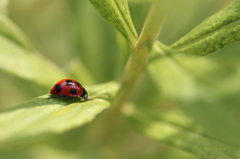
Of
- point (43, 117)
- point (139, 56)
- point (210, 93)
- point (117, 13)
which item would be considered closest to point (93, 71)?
point (139, 56)

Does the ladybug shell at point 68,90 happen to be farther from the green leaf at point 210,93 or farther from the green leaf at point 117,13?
the green leaf at point 210,93

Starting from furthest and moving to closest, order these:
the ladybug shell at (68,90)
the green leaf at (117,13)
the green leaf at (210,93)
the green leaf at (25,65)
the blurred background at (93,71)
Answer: the blurred background at (93,71), the green leaf at (25,65), the ladybug shell at (68,90), the green leaf at (117,13), the green leaf at (210,93)

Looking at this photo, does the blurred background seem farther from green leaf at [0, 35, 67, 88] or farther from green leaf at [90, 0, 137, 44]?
green leaf at [90, 0, 137, 44]

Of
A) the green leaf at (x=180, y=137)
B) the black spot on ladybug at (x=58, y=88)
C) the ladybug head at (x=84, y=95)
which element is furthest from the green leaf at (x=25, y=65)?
the green leaf at (x=180, y=137)

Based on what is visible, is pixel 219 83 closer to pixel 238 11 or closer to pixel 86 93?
pixel 238 11

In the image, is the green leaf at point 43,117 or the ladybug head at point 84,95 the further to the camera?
the ladybug head at point 84,95

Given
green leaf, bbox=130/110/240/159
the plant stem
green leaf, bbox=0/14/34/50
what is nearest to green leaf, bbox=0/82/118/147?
the plant stem

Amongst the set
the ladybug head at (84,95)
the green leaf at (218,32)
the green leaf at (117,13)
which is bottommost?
the ladybug head at (84,95)
